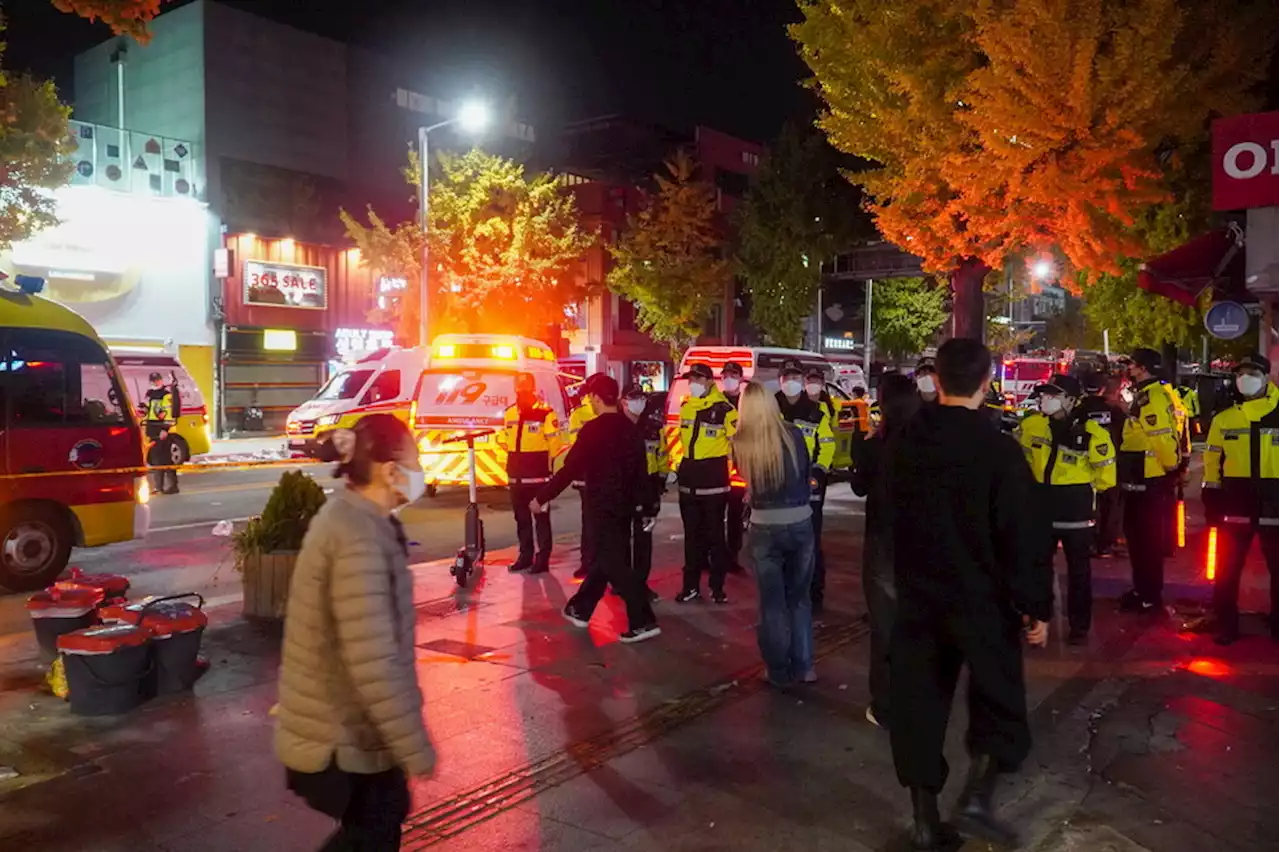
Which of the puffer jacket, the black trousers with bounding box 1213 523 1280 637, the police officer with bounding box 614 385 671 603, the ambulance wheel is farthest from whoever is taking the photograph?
the ambulance wheel

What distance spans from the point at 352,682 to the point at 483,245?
3322 centimetres

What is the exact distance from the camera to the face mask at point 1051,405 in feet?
26.1

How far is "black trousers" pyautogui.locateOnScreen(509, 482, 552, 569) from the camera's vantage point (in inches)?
404

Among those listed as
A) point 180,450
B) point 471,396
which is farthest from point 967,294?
point 180,450

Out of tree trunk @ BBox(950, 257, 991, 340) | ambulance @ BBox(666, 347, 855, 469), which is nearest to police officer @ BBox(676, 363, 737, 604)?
ambulance @ BBox(666, 347, 855, 469)

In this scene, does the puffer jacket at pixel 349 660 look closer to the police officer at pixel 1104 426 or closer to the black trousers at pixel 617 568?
the black trousers at pixel 617 568

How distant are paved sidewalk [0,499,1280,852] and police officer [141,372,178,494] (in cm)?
1000

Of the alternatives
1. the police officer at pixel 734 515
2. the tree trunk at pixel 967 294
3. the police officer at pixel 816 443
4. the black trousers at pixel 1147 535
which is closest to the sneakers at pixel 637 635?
the police officer at pixel 816 443

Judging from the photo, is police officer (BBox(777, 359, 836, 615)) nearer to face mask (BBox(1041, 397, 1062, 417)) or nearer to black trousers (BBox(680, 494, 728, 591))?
black trousers (BBox(680, 494, 728, 591))

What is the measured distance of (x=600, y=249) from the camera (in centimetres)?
4609

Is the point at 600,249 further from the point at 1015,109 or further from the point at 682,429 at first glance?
the point at 682,429

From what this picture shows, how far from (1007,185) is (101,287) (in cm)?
2531

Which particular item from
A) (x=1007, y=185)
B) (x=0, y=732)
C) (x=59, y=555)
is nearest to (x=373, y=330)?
(x=1007, y=185)

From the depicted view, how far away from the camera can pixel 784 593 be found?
21.1 ft
